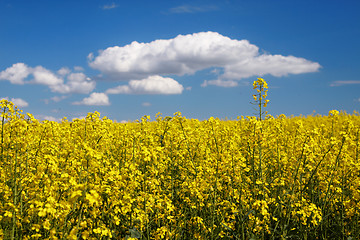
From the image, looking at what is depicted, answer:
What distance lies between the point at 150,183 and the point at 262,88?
218 centimetres

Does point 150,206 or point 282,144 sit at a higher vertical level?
point 282,144

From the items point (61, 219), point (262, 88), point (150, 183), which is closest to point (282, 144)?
point (262, 88)

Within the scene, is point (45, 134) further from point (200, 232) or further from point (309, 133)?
point (309, 133)

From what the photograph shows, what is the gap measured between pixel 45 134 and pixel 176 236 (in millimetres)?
3765

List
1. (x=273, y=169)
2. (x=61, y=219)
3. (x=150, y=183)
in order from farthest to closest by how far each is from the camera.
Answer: (x=273, y=169) → (x=150, y=183) → (x=61, y=219)

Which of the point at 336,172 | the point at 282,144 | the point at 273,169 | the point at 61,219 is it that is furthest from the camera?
the point at 282,144

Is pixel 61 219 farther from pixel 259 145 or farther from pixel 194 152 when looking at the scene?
pixel 194 152

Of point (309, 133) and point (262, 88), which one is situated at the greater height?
point (262, 88)

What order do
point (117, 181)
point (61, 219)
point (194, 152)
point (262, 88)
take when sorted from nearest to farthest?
point (61, 219) < point (117, 181) < point (262, 88) < point (194, 152)

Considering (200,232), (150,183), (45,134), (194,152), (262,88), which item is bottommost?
(200,232)

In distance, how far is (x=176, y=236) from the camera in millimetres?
4031

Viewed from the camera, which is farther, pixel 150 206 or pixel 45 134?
pixel 45 134

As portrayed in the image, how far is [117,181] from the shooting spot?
12.4ft

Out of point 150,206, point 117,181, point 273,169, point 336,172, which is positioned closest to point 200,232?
point 150,206
